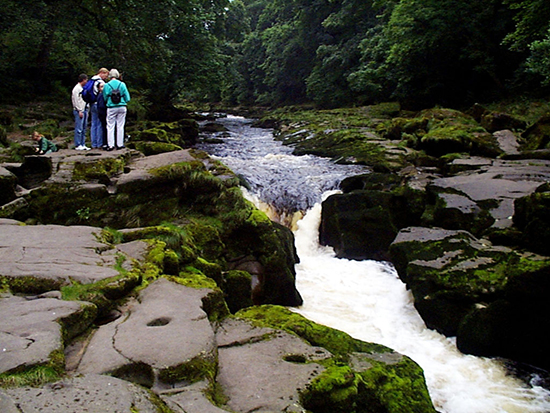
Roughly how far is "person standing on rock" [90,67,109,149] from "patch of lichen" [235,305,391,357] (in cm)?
663

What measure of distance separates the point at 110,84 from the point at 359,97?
25309mm

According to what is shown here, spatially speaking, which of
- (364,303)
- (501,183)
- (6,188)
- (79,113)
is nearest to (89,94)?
(79,113)

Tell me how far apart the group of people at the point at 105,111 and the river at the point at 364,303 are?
4197mm

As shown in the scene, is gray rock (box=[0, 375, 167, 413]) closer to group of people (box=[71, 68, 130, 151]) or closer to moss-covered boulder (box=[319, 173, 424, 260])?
group of people (box=[71, 68, 130, 151])

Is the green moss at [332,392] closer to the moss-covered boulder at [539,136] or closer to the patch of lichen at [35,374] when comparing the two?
Result: the patch of lichen at [35,374]

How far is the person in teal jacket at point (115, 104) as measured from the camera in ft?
27.7

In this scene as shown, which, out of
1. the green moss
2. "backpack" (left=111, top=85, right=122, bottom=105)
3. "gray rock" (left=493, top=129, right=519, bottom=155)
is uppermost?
"backpack" (left=111, top=85, right=122, bottom=105)

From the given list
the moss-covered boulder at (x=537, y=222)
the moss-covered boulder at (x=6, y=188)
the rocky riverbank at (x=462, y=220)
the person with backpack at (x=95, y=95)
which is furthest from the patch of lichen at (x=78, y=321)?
the person with backpack at (x=95, y=95)

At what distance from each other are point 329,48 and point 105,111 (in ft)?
87.2

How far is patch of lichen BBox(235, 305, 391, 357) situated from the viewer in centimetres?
407

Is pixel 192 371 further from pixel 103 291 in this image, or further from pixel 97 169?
pixel 97 169

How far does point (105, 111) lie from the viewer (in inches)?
355

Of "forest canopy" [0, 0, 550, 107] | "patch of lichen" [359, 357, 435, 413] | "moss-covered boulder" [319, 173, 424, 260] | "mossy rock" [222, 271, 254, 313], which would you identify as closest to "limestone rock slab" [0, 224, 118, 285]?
"mossy rock" [222, 271, 254, 313]

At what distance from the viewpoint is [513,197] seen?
8.47m
